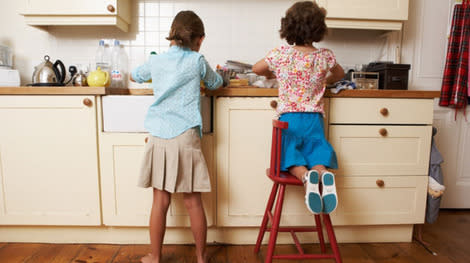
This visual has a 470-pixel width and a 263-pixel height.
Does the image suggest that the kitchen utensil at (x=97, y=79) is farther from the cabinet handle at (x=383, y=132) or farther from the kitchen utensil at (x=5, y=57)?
the cabinet handle at (x=383, y=132)

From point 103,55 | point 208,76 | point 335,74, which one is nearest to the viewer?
point 208,76

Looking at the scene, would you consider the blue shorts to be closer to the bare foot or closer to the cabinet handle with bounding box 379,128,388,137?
the cabinet handle with bounding box 379,128,388,137

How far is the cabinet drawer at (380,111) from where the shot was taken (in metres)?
1.61

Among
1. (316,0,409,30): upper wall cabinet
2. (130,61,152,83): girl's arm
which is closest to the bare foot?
(130,61,152,83): girl's arm

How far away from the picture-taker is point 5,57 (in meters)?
1.94

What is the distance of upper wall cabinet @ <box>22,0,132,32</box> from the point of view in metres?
1.75

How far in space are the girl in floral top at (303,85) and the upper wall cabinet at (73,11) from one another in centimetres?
96

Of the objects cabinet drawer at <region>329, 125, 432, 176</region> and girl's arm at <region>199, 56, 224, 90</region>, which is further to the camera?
cabinet drawer at <region>329, 125, 432, 176</region>

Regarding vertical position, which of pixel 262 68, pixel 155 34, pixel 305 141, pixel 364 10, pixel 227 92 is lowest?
pixel 305 141

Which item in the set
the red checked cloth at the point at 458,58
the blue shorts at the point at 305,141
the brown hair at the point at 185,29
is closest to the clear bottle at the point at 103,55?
the brown hair at the point at 185,29

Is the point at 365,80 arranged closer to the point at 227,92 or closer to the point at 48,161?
the point at 227,92

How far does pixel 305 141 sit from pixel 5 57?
191 centimetres

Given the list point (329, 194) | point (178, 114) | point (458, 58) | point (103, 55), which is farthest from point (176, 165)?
point (458, 58)

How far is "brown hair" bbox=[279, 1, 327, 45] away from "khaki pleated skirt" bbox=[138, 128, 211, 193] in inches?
24.7
